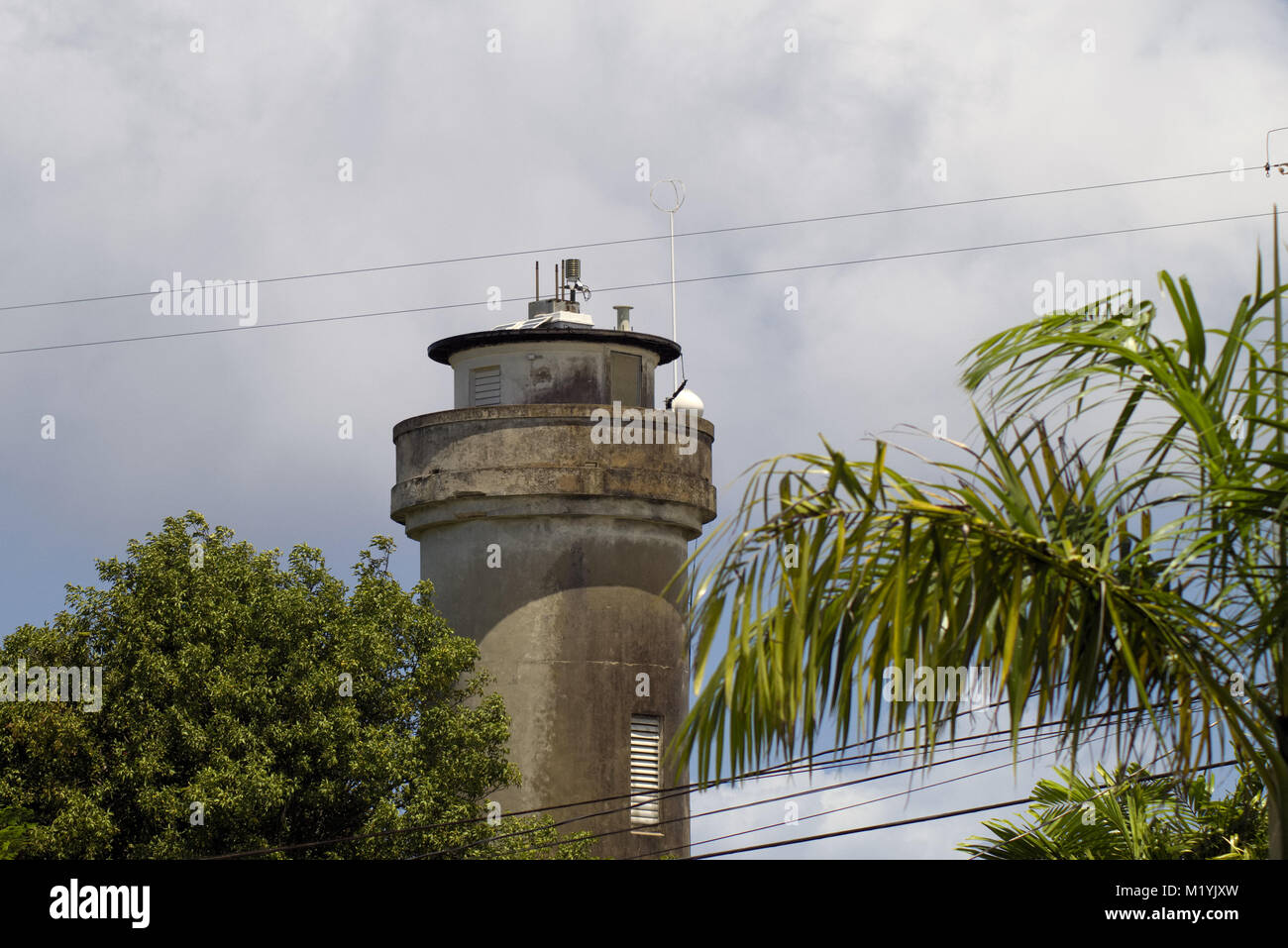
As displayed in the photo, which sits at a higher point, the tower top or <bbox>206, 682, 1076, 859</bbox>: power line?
the tower top

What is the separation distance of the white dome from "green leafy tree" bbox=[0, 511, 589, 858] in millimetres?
9197

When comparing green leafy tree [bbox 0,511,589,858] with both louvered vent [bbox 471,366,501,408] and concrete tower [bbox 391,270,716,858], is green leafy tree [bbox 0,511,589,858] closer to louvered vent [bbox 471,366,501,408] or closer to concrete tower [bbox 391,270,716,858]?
concrete tower [bbox 391,270,716,858]

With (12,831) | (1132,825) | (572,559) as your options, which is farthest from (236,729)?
(1132,825)

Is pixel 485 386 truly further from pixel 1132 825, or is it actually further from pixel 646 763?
pixel 1132 825

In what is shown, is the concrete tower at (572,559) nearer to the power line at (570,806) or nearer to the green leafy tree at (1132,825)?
the power line at (570,806)

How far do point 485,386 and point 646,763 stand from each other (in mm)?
8309

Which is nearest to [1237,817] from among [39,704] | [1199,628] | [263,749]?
[1199,628]

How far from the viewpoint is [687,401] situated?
40.3 meters

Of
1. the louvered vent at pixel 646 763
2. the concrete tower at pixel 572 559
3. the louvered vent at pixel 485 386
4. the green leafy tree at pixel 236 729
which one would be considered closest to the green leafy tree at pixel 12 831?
the green leafy tree at pixel 236 729

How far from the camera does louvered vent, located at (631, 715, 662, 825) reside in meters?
37.2

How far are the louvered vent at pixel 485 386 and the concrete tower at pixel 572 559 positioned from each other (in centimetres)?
40

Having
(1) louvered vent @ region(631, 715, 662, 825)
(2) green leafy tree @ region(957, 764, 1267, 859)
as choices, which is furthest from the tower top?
(2) green leafy tree @ region(957, 764, 1267, 859)
